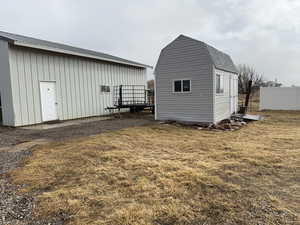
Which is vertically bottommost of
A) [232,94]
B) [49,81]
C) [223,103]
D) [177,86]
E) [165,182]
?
[165,182]

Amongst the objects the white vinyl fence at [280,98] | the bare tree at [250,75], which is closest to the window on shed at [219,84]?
the white vinyl fence at [280,98]

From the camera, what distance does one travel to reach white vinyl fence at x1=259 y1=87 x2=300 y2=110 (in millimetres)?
15820

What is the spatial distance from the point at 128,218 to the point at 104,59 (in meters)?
11.7

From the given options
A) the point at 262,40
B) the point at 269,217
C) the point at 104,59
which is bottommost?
the point at 269,217

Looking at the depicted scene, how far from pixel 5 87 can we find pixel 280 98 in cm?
1865

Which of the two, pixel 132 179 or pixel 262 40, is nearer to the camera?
pixel 132 179

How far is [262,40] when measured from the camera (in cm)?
1791

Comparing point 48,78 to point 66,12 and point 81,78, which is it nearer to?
point 81,78

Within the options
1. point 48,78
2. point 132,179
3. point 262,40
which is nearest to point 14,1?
point 48,78

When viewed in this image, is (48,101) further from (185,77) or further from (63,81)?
(185,77)

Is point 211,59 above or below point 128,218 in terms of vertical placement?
above

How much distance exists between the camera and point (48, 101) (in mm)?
10062

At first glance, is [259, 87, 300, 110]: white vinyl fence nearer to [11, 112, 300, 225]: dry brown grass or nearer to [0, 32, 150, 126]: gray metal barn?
[0, 32, 150, 126]: gray metal barn

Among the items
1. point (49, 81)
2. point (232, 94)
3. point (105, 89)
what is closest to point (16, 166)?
point (49, 81)
